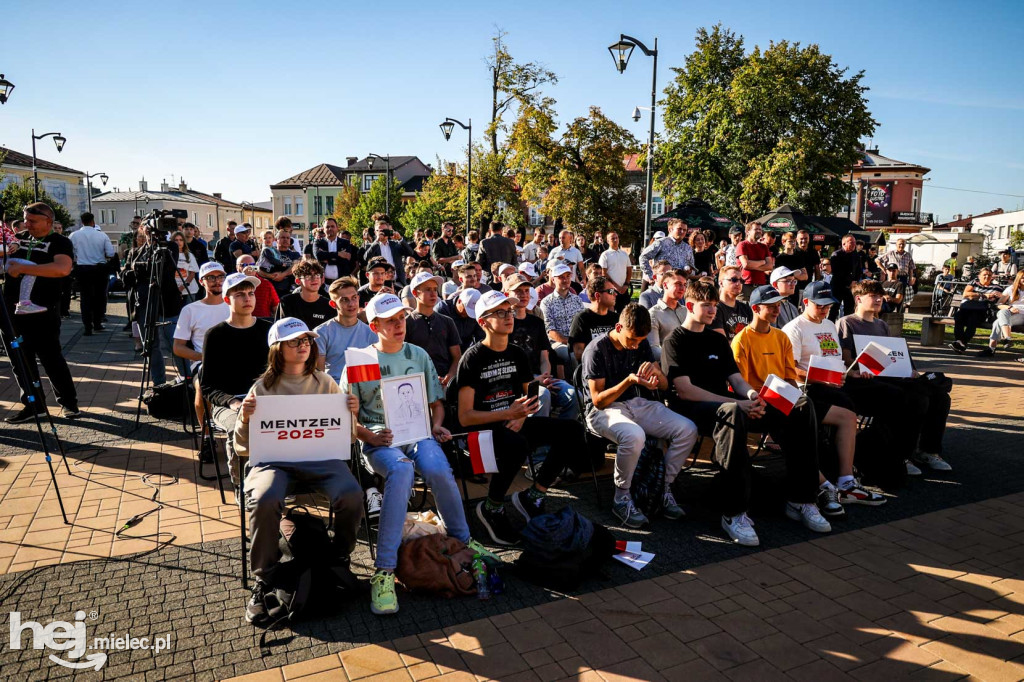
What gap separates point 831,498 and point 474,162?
30.4 m

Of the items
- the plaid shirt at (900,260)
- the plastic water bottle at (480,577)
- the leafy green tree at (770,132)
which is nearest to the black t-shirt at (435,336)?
the plastic water bottle at (480,577)

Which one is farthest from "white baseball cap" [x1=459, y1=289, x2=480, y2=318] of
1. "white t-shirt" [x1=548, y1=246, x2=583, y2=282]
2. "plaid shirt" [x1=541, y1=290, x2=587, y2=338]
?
"white t-shirt" [x1=548, y1=246, x2=583, y2=282]

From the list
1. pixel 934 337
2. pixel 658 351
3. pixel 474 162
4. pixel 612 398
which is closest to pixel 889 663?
pixel 612 398

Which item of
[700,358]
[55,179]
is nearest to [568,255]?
[700,358]

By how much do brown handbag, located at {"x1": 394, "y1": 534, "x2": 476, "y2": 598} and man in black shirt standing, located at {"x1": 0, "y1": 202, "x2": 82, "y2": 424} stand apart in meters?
4.52

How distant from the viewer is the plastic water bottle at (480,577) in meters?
3.69

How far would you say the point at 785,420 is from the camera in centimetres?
493

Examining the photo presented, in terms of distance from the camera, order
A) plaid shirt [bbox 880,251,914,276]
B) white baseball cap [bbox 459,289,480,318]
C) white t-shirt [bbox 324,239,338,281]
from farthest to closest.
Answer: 1. plaid shirt [bbox 880,251,914,276]
2. white t-shirt [bbox 324,239,338,281]
3. white baseball cap [bbox 459,289,480,318]

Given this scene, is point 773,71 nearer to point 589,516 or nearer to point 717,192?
point 717,192

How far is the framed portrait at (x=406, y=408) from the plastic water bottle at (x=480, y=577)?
856 millimetres

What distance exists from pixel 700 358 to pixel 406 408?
241 centimetres

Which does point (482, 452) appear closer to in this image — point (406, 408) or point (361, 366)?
point (406, 408)

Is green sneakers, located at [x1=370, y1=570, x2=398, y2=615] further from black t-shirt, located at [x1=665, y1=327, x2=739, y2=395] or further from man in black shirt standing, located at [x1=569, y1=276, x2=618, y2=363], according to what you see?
man in black shirt standing, located at [x1=569, y1=276, x2=618, y2=363]

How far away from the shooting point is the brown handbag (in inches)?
145
